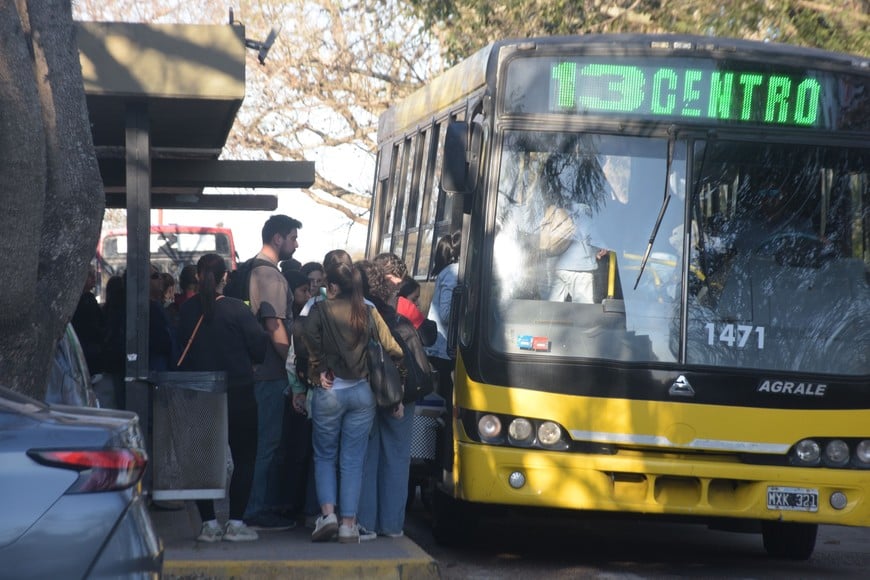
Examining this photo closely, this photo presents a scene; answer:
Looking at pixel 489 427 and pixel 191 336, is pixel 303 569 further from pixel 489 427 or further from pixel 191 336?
pixel 191 336

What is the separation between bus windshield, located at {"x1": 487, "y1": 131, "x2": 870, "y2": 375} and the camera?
327 inches

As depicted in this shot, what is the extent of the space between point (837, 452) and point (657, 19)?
31.5 ft

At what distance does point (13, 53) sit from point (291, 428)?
133 inches

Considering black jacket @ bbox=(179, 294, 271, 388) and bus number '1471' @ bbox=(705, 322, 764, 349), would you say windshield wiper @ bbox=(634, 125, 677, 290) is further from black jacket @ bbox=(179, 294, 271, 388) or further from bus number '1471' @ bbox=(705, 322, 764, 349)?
black jacket @ bbox=(179, 294, 271, 388)

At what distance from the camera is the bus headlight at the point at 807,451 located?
8.25m

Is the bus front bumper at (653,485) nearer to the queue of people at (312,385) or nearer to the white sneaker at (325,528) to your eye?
the queue of people at (312,385)

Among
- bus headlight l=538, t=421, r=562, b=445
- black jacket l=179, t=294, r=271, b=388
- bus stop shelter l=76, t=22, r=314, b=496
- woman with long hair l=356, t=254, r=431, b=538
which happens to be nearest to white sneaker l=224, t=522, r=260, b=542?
woman with long hair l=356, t=254, r=431, b=538

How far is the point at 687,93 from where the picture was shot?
27.9ft

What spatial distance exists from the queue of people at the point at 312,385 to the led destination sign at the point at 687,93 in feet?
4.71

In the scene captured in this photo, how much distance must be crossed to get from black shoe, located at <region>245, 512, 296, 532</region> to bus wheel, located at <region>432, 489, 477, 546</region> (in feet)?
3.42

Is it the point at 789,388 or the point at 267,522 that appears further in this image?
the point at 267,522

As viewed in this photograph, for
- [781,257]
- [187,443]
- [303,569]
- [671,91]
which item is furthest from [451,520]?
[671,91]

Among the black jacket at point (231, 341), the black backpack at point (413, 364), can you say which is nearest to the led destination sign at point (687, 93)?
the black backpack at point (413, 364)

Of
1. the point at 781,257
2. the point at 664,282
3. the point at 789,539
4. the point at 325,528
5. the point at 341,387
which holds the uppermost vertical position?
the point at 781,257
